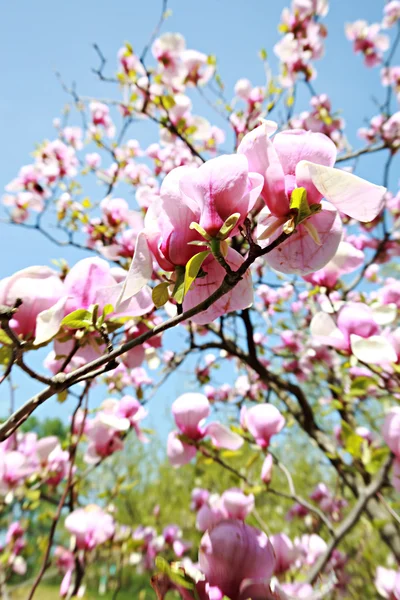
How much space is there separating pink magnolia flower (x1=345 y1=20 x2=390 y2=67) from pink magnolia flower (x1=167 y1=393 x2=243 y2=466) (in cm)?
282

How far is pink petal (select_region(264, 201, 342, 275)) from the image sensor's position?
432mm

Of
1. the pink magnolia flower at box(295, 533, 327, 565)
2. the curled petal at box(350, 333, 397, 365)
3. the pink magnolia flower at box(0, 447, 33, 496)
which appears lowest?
the pink magnolia flower at box(295, 533, 327, 565)

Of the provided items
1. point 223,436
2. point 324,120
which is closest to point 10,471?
point 223,436

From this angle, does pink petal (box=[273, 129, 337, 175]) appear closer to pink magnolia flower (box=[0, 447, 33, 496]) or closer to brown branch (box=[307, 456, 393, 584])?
brown branch (box=[307, 456, 393, 584])

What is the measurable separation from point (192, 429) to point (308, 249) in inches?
25.9

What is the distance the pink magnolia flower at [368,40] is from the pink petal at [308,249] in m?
2.90

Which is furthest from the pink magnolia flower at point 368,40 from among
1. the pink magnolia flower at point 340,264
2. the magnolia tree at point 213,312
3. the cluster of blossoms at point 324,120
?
the pink magnolia flower at point 340,264

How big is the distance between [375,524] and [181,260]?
1019 mm

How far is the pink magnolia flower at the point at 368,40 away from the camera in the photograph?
8.52ft

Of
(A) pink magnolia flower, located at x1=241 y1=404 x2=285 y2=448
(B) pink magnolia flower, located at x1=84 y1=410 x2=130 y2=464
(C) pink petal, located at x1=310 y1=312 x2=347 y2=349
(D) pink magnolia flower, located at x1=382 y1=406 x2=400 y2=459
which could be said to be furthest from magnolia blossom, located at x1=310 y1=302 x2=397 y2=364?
(B) pink magnolia flower, located at x1=84 y1=410 x2=130 y2=464

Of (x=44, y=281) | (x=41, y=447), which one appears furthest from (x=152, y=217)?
(x=41, y=447)

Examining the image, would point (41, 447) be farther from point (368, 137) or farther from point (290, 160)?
point (368, 137)

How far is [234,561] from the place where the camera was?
0.41 metres

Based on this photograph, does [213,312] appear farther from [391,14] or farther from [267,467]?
[391,14]
